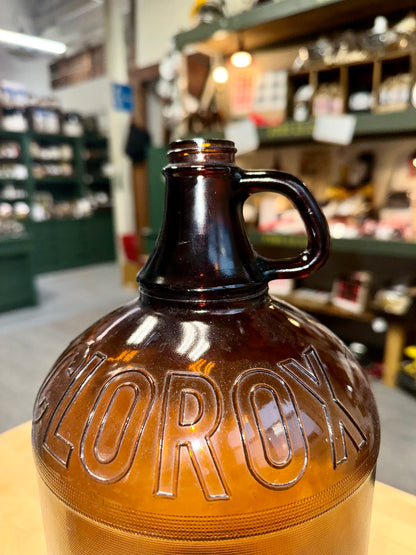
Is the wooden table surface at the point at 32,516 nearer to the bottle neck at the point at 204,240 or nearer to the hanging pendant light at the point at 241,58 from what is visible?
the bottle neck at the point at 204,240

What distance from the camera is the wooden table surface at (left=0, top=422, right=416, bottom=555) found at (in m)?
0.74

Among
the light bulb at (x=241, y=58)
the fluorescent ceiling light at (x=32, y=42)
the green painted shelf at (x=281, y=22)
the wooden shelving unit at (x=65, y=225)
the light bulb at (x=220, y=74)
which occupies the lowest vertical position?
the wooden shelving unit at (x=65, y=225)

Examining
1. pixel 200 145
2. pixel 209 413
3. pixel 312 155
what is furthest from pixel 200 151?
pixel 312 155

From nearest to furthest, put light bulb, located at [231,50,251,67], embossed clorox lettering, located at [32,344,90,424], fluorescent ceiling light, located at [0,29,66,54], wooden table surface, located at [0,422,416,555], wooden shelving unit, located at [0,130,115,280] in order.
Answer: embossed clorox lettering, located at [32,344,90,424], wooden table surface, located at [0,422,416,555], light bulb, located at [231,50,251,67], fluorescent ceiling light, located at [0,29,66,54], wooden shelving unit, located at [0,130,115,280]

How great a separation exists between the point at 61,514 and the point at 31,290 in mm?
4427

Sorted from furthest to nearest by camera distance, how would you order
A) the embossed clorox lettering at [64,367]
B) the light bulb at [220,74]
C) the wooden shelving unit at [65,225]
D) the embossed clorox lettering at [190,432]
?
the wooden shelving unit at [65,225] < the light bulb at [220,74] < the embossed clorox lettering at [64,367] < the embossed clorox lettering at [190,432]

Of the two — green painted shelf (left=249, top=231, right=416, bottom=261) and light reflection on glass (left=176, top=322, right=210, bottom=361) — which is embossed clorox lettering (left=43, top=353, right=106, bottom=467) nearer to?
light reflection on glass (left=176, top=322, right=210, bottom=361)

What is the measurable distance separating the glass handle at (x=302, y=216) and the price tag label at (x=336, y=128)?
6.26ft

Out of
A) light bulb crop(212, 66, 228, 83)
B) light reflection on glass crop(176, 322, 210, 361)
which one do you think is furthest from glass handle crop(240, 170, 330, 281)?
light bulb crop(212, 66, 228, 83)

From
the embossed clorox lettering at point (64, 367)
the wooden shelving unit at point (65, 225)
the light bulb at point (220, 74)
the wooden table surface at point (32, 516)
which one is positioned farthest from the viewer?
the wooden shelving unit at point (65, 225)

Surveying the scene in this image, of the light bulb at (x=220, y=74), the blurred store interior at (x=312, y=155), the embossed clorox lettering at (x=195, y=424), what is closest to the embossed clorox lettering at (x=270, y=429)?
the embossed clorox lettering at (x=195, y=424)

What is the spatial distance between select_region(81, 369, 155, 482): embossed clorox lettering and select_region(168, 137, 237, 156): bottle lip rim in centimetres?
25

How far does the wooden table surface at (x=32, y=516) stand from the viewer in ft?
2.42

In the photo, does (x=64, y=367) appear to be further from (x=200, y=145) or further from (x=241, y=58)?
(x=241, y=58)
